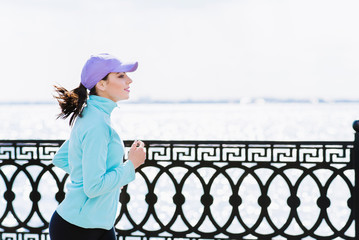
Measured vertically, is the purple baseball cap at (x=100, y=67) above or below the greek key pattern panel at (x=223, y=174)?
above

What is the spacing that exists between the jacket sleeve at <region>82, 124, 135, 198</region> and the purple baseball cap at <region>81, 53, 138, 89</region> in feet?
0.92

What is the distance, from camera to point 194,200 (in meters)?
18.9

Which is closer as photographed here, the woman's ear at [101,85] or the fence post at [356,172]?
the woman's ear at [101,85]

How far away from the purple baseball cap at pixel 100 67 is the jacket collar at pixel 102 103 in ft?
0.25

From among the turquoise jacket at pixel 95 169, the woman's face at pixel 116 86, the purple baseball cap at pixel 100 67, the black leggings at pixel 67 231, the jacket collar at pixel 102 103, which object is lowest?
the black leggings at pixel 67 231

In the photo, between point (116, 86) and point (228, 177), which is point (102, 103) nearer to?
point (116, 86)

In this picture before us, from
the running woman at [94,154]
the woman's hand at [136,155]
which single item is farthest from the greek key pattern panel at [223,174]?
the running woman at [94,154]

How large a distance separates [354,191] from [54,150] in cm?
222

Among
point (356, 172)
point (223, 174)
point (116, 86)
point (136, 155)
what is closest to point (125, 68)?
→ point (116, 86)

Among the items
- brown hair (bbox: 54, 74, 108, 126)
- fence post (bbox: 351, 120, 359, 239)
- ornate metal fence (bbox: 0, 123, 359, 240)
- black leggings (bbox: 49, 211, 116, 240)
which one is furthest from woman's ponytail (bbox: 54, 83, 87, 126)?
fence post (bbox: 351, 120, 359, 239)

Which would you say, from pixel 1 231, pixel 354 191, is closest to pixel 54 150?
pixel 1 231

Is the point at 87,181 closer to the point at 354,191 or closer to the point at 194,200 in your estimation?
the point at 354,191

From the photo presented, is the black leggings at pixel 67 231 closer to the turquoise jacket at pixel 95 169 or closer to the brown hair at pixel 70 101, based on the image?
the turquoise jacket at pixel 95 169

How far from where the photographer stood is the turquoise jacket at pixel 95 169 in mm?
2410
